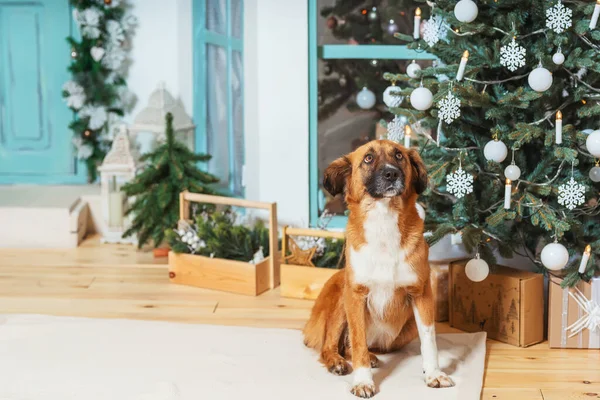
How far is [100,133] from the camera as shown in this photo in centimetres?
526

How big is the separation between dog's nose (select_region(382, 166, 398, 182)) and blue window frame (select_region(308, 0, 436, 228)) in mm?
1665

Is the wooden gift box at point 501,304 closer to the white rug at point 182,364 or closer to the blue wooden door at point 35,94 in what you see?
the white rug at point 182,364

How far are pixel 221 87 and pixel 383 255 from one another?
236cm

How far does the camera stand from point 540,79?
9.67 feet

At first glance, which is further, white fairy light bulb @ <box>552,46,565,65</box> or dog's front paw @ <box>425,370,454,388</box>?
white fairy light bulb @ <box>552,46,565,65</box>

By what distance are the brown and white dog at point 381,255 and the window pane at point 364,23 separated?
5.42ft

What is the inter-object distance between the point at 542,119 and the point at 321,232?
1.14 m

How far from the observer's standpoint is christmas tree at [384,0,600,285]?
3.02m

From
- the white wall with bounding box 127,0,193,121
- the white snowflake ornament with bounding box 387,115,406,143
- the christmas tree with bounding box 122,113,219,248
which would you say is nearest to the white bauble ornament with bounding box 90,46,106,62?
the white wall with bounding box 127,0,193,121

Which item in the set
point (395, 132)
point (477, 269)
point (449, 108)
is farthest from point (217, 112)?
point (477, 269)

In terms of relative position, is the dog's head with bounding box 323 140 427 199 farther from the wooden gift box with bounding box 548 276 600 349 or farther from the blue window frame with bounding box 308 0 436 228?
the blue window frame with bounding box 308 0 436 228

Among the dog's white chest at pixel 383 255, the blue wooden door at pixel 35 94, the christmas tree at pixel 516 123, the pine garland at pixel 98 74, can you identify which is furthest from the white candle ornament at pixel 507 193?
the blue wooden door at pixel 35 94

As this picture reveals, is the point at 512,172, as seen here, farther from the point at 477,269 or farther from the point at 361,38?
the point at 361,38

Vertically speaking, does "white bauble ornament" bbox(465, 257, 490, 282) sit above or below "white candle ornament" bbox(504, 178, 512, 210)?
below
